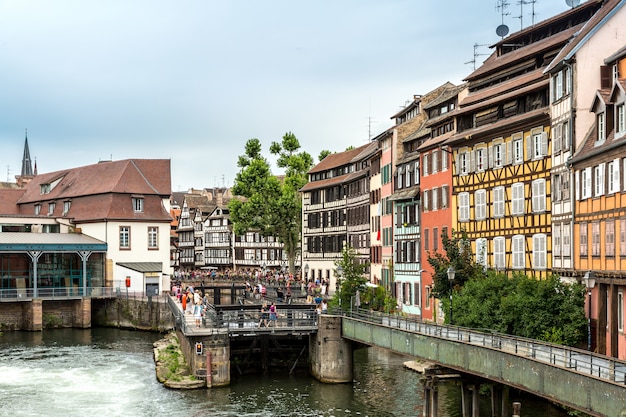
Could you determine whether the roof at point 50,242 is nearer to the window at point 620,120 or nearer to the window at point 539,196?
the window at point 539,196

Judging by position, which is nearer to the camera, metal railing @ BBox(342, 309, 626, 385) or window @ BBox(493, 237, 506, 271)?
metal railing @ BBox(342, 309, 626, 385)

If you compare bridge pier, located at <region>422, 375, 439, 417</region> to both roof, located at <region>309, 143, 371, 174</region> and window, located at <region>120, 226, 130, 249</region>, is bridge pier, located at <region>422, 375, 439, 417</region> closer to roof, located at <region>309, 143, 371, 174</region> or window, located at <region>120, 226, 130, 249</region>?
roof, located at <region>309, 143, 371, 174</region>

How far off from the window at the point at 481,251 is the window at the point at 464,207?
6.39ft

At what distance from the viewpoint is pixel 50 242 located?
75.5 metres

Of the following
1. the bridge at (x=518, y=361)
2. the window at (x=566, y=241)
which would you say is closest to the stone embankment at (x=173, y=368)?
the bridge at (x=518, y=361)

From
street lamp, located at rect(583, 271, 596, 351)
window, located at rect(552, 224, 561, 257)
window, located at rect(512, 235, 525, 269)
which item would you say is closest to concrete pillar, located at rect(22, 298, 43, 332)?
window, located at rect(512, 235, 525, 269)

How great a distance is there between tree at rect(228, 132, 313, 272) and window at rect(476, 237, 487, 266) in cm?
4718

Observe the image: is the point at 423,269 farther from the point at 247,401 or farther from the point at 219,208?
the point at 219,208

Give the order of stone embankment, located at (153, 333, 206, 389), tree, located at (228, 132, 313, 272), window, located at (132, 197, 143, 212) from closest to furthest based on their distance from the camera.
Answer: stone embankment, located at (153, 333, 206, 389) → window, located at (132, 197, 143, 212) → tree, located at (228, 132, 313, 272)

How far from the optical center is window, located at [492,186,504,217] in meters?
44.5

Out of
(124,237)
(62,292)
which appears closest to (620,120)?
(62,292)

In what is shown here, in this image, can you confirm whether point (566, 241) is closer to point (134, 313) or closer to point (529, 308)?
point (529, 308)

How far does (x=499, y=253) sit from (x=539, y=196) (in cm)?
468

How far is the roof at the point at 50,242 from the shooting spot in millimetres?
73125
